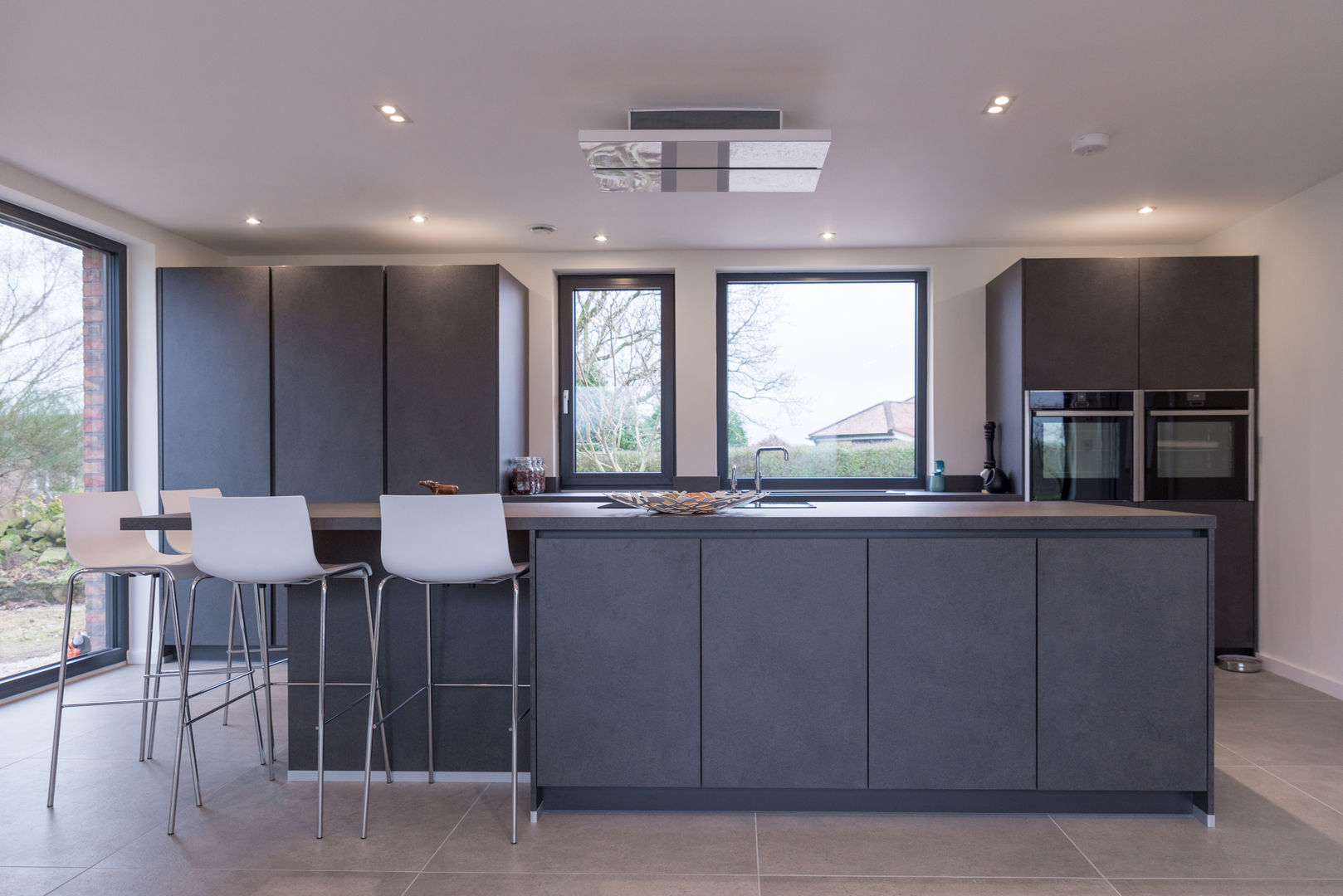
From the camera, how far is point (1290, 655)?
4.10 m

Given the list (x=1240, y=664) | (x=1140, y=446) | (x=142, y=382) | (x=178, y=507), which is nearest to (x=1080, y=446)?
(x=1140, y=446)

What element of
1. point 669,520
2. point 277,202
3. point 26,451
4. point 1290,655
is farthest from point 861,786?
point 26,451

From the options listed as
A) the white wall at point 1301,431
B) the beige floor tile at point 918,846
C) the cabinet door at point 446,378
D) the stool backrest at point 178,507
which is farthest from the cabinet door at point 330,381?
the white wall at point 1301,431

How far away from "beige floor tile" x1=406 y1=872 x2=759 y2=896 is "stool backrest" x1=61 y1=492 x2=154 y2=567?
1.62m

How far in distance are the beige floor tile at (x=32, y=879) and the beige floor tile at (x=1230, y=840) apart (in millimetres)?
2800

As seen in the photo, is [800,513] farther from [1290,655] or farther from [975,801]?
[1290,655]

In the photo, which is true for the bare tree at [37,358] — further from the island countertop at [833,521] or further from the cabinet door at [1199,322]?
the cabinet door at [1199,322]

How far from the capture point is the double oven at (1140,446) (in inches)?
172

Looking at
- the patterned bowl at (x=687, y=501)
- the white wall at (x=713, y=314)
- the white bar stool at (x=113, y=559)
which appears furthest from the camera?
the white wall at (x=713, y=314)

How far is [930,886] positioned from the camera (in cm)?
204

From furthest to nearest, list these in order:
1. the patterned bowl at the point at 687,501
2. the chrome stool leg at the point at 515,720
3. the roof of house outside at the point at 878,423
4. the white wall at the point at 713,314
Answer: the roof of house outside at the point at 878,423 → the white wall at the point at 713,314 → the patterned bowl at the point at 687,501 → the chrome stool leg at the point at 515,720

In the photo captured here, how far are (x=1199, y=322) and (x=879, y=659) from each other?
3.32m

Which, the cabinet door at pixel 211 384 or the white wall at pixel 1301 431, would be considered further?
the cabinet door at pixel 211 384

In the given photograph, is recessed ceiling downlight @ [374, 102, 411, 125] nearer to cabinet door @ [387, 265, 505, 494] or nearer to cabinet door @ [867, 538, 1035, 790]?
cabinet door @ [387, 265, 505, 494]
